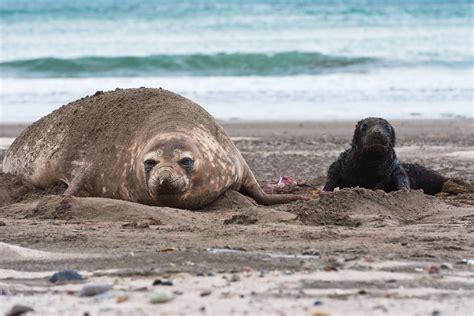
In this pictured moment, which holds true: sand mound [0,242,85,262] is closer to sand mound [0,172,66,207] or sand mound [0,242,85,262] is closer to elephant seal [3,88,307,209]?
elephant seal [3,88,307,209]

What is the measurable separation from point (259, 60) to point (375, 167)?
20.7 metres

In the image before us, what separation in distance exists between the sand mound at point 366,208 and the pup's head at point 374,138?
34.0 inches

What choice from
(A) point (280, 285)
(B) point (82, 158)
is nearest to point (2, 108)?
(B) point (82, 158)

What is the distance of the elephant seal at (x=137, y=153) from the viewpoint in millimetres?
7688

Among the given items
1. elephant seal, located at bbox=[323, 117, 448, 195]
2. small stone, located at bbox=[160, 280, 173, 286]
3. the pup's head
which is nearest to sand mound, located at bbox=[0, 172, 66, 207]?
elephant seal, located at bbox=[323, 117, 448, 195]

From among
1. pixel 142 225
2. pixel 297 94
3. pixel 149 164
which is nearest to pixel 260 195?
pixel 149 164

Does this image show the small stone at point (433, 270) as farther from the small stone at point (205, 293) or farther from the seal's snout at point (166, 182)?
the seal's snout at point (166, 182)

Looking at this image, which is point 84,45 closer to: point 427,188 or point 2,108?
point 2,108

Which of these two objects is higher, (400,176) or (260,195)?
(400,176)

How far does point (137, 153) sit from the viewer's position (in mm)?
8172

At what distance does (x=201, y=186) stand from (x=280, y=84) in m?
16.1

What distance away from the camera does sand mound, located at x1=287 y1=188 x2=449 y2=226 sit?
23.0 feet

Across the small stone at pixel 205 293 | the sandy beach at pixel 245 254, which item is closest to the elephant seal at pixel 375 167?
the sandy beach at pixel 245 254

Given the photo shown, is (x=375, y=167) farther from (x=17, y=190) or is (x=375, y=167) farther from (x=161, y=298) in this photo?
(x=161, y=298)
